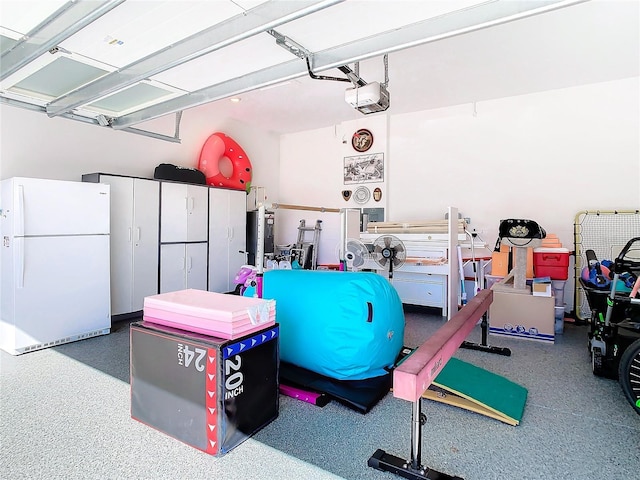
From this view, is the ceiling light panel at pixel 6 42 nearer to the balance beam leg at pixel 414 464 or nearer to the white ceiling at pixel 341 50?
the white ceiling at pixel 341 50

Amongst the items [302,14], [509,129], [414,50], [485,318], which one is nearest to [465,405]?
[485,318]

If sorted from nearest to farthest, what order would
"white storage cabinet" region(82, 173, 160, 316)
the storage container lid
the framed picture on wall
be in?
the storage container lid → "white storage cabinet" region(82, 173, 160, 316) → the framed picture on wall

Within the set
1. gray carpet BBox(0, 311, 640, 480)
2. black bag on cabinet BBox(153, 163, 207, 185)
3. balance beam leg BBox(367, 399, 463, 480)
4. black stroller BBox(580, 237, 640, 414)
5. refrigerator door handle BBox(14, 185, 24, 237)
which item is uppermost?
black bag on cabinet BBox(153, 163, 207, 185)

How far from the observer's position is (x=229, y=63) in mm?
2969

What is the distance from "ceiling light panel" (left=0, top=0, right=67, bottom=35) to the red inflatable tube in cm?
408

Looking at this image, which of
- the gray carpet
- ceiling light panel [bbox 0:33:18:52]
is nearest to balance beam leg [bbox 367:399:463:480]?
the gray carpet

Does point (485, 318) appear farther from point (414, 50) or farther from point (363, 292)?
point (414, 50)

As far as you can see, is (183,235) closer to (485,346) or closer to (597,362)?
(485,346)

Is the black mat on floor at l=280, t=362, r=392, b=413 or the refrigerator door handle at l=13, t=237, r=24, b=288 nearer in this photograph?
the black mat on floor at l=280, t=362, r=392, b=413

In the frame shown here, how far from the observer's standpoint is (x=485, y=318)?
396cm

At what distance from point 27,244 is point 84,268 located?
25.1 inches

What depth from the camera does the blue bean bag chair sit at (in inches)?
113

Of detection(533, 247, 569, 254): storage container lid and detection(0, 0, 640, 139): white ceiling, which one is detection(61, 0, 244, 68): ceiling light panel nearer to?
detection(0, 0, 640, 139): white ceiling

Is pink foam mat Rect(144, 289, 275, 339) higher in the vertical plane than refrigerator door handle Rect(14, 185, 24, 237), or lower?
lower
